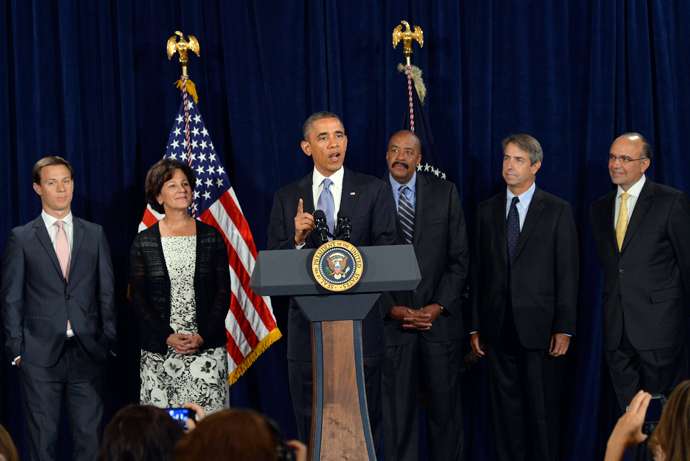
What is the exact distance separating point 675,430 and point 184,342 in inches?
101

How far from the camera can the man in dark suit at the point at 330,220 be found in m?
3.23

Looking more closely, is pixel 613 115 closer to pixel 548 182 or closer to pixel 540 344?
pixel 548 182

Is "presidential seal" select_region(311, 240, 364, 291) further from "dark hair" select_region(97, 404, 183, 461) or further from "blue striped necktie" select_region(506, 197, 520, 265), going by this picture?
"blue striped necktie" select_region(506, 197, 520, 265)

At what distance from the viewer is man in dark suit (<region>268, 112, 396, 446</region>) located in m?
3.23

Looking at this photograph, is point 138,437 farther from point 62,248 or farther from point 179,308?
point 62,248

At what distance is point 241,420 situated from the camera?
1344mm

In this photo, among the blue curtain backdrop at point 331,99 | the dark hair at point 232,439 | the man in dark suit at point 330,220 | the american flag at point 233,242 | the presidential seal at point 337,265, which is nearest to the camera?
the dark hair at point 232,439

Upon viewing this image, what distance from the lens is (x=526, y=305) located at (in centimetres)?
407

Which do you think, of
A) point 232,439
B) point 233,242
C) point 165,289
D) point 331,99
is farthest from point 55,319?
point 232,439

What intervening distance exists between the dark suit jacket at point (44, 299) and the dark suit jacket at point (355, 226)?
114 cm

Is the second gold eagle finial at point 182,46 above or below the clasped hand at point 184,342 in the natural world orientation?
above

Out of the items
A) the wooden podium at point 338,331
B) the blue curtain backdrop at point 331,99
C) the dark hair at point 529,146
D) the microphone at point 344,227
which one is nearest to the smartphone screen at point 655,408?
the wooden podium at point 338,331

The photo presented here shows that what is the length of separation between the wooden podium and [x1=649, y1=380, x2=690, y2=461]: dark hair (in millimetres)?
1016

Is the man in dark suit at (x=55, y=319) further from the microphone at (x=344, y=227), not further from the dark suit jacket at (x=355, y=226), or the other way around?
the microphone at (x=344, y=227)
